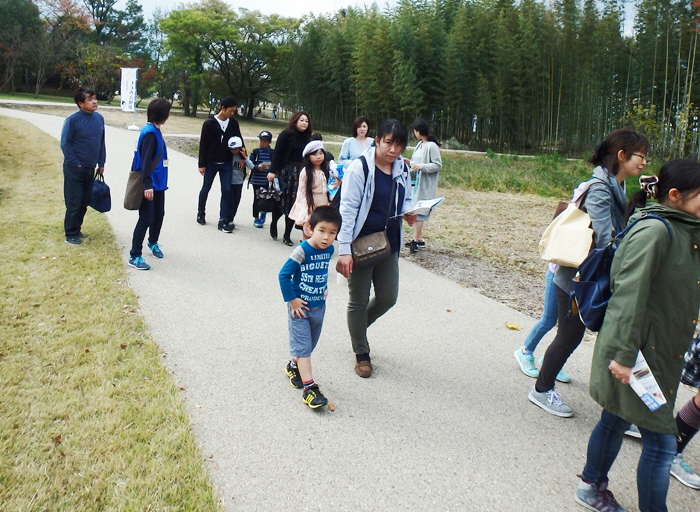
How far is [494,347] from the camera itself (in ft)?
12.9

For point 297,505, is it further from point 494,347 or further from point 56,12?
point 56,12

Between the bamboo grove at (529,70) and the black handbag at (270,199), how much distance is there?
1116 centimetres

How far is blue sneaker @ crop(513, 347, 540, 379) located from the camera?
3.51 meters

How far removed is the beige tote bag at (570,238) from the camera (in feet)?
8.92

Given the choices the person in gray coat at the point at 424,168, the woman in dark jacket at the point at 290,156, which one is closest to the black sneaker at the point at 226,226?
the woman in dark jacket at the point at 290,156

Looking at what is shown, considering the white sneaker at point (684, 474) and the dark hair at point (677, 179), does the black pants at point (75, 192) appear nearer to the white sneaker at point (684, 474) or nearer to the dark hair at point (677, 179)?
the dark hair at point (677, 179)

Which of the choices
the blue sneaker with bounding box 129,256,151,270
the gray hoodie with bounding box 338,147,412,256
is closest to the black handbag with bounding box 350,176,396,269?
the gray hoodie with bounding box 338,147,412,256

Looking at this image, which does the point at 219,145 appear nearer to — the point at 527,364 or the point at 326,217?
the point at 326,217

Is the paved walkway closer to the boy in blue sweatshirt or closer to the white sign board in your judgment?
the boy in blue sweatshirt

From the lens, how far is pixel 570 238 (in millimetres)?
2766

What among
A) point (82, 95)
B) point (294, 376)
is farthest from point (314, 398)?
point (82, 95)

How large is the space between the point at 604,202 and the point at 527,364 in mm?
1286

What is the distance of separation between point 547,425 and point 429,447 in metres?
0.70

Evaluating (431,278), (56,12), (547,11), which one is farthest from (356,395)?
(56,12)
